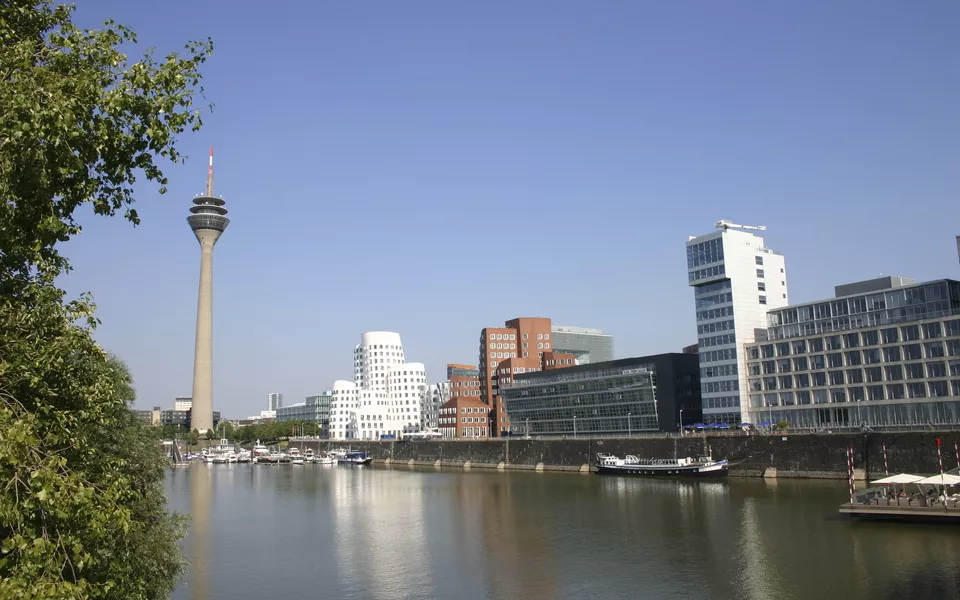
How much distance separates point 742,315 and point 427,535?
8835 centimetres

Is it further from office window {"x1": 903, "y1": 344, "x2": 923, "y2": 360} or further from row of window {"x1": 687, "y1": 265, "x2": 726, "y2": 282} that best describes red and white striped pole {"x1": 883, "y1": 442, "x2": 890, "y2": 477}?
row of window {"x1": 687, "y1": 265, "x2": 726, "y2": 282}

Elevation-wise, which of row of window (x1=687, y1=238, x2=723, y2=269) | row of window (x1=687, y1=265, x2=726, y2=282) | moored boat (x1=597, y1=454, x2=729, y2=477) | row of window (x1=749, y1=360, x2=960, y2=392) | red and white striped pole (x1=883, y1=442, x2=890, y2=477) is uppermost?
row of window (x1=687, y1=238, x2=723, y2=269)

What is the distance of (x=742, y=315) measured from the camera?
13700 cm

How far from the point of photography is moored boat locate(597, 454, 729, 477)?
11100 cm

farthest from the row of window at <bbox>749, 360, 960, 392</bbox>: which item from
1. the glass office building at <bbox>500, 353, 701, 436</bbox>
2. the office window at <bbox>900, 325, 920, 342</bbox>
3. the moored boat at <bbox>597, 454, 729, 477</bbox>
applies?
the moored boat at <bbox>597, 454, 729, 477</bbox>

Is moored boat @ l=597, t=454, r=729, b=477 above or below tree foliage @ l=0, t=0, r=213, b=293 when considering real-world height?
below

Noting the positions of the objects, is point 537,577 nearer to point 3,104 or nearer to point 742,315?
point 3,104

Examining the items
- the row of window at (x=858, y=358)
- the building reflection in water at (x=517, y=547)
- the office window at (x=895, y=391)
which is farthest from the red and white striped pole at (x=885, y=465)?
the building reflection in water at (x=517, y=547)

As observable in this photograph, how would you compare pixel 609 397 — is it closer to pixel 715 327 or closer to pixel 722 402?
pixel 722 402

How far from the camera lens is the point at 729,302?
Answer: 137250mm

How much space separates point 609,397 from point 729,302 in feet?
123

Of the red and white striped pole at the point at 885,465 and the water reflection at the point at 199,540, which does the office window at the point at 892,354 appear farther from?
the water reflection at the point at 199,540

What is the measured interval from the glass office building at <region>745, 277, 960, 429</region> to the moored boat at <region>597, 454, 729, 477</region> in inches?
890

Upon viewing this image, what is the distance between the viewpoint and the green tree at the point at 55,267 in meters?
13.1
